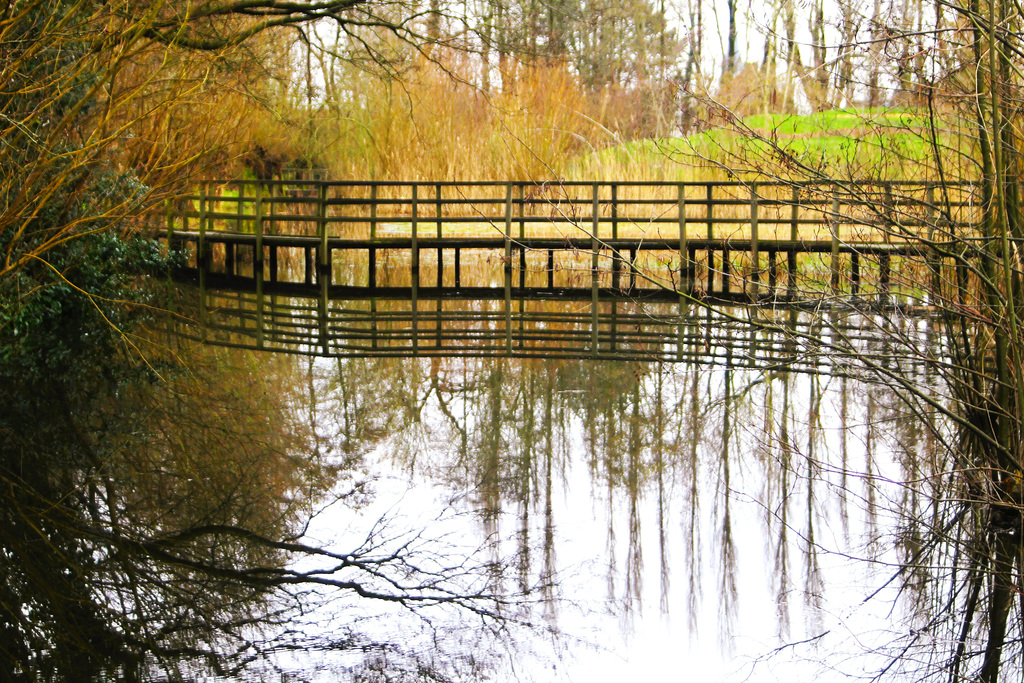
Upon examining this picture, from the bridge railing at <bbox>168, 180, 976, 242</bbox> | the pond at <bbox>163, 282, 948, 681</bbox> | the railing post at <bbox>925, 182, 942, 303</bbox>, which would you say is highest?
the bridge railing at <bbox>168, 180, 976, 242</bbox>

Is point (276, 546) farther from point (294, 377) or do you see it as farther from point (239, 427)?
point (294, 377)

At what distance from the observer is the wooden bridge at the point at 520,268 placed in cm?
662

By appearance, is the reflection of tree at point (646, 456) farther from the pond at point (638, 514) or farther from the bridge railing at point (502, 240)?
the bridge railing at point (502, 240)

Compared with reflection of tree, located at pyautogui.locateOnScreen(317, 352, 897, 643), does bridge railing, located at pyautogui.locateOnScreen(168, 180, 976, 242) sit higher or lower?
higher

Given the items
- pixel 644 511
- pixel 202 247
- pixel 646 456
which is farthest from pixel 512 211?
pixel 644 511

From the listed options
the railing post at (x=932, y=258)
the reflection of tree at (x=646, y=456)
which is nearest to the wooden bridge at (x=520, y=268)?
the railing post at (x=932, y=258)

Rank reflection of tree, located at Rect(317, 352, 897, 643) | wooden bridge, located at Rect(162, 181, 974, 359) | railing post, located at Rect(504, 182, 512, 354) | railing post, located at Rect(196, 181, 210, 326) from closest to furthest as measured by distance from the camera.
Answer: reflection of tree, located at Rect(317, 352, 897, 643) → wooden bridge, located at Rect(162, 181, 974, 359) → railing post, located at Rect(504, 182, 512, 354) → railing post, located at Rect(196, 181, 210, 326)

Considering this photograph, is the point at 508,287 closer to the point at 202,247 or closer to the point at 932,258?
the point at 202,247

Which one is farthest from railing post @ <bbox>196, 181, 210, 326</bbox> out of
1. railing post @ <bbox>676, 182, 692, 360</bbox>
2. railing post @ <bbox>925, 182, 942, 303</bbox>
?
railing post @ <bbox>925, 182, 942, 303</bbox>

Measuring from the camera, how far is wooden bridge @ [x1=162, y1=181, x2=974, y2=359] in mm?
6617

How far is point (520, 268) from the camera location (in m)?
16.2

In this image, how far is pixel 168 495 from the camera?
526 cm

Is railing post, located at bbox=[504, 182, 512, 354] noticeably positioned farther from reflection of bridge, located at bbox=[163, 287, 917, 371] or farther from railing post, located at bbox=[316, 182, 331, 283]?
railing post, located at bbox=[316, 182, 331, 283]

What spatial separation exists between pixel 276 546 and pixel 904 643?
2522 millimetres
